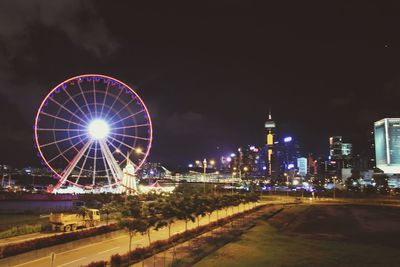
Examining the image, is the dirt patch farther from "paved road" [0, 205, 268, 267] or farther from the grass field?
"paved road" [0, 205, 268, 267]

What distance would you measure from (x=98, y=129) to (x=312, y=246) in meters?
39.5

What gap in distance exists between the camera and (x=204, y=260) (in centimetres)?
2523

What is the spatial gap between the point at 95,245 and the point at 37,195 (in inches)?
2624

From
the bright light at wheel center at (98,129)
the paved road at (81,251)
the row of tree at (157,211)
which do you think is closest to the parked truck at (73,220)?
the paved road at (81,251)

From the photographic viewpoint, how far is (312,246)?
32.4 m

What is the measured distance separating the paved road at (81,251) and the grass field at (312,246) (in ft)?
19.7

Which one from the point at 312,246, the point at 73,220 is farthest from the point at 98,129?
the point at 312,246

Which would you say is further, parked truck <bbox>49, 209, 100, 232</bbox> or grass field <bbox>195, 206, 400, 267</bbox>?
parked truck <bbox>49, 209, 100, 232</bbox>

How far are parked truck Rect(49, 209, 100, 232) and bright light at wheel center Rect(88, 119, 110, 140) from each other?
2582cm

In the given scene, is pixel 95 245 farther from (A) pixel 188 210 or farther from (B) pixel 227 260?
(B) pixel 227 260

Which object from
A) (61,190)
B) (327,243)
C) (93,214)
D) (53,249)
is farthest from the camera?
(61,190)

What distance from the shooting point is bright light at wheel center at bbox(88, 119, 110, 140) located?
62906 mm

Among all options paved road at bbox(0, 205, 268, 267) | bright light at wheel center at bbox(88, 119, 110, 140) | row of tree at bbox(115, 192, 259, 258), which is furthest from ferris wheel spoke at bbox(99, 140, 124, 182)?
paved road at bbox(0, 205, 268, 267)

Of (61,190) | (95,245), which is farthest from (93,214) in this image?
(61,190)
